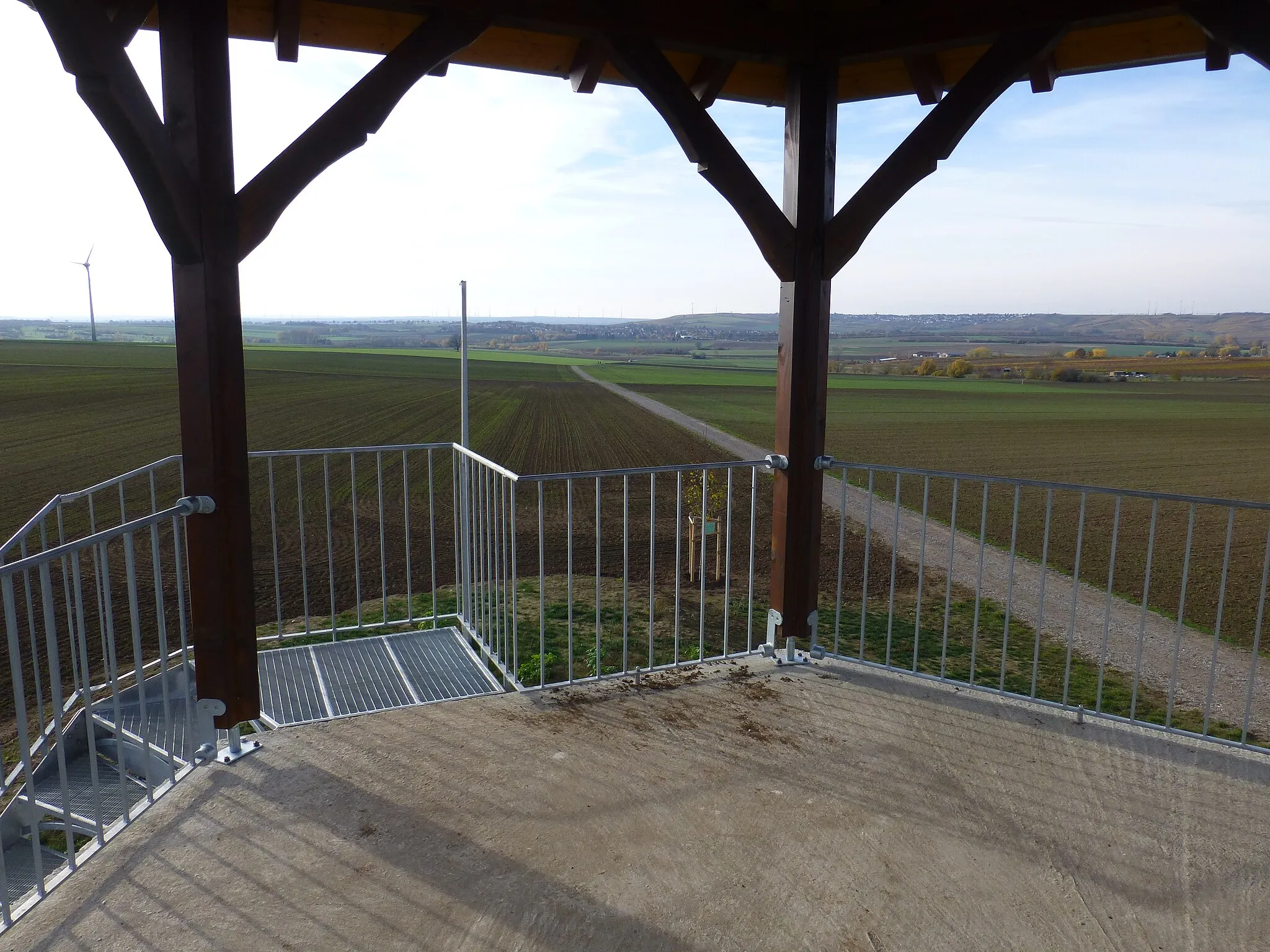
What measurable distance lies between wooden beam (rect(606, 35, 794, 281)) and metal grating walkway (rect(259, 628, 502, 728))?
2.56m

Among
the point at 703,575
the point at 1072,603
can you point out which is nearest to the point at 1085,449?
the point at 1072,603

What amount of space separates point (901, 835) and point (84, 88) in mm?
3478

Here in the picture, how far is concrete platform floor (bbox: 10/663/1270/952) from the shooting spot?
2312mm

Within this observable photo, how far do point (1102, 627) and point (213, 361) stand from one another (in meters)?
9.55

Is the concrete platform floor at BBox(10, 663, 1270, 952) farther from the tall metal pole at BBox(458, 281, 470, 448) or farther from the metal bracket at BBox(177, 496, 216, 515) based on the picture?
the tall metal pole at BBox(458, 281, 470, 448)

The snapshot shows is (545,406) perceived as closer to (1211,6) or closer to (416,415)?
(416,415)

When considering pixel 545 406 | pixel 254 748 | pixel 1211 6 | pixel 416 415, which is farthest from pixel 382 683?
pixel 545 406

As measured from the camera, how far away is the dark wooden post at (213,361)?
9.71 ft

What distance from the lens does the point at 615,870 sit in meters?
2.57

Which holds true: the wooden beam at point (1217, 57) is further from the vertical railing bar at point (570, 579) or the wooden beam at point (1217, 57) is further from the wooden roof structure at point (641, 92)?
the vertical railing bar at point (570, 579)

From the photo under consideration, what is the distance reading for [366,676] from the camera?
4.51 meters

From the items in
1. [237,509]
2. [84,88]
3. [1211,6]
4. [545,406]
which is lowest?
[545,406]

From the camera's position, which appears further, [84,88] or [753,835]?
[753,835]

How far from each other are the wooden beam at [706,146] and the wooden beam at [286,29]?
130cm
